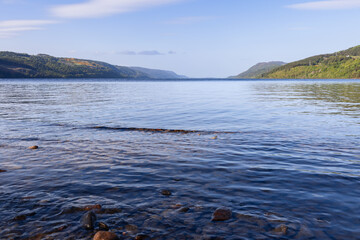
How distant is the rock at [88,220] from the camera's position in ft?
20.4

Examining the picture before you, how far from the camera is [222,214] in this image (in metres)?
6.73

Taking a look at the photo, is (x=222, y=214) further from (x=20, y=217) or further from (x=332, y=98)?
(x=332, y=98)

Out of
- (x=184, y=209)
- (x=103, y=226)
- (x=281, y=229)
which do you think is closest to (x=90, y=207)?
(x=103, y=226)

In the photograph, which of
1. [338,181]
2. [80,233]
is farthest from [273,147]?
[80,233]

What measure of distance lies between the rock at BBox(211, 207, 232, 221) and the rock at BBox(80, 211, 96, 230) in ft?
10.3

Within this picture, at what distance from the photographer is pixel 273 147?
14.2 m

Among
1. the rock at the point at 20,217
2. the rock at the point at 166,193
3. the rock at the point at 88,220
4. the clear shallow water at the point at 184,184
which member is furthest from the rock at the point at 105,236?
the rock at the point at 166,193

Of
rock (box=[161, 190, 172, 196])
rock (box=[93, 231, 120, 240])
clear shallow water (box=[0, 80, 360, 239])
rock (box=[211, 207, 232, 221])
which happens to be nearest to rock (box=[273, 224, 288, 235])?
clear shallow water (box=[0, 80, 360, 239])

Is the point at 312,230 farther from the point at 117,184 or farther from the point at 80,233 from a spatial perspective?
the point at 117,184

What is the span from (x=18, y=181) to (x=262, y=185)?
9051 mm

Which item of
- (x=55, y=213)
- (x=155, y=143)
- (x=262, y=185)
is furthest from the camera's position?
(x=155, y=143)

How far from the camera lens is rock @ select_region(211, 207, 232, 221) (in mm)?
6594

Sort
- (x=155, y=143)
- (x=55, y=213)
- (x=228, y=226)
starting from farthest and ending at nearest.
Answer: (x=155, y=143)
(x=55, y=213)
(x=228, y=226)

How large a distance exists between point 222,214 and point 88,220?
357 centimetres
